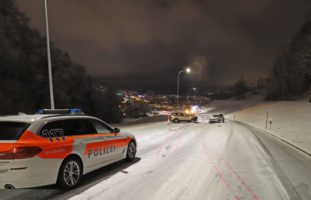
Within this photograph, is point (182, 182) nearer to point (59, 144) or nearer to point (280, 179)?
point (280, 179)

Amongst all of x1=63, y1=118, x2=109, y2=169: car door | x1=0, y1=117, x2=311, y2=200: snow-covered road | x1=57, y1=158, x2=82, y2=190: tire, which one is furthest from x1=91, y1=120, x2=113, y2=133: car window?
x1=57, y1=158, x2=82, y2=190: tire

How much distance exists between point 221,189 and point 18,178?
440 centimetres

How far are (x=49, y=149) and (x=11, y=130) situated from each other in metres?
0.94

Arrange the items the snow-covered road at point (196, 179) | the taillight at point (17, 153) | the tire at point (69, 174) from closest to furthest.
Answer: the taillight at point (17, 153) → the snow-covered road at point (196, 179) → the tire at point (69, 174)

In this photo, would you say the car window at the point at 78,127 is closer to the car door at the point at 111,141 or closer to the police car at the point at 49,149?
the police car at the point at 49,149

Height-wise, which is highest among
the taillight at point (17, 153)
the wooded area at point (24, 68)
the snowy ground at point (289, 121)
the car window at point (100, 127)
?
the wooded area at point (24, 68)

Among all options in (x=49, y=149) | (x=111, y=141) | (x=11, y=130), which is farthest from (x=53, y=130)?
(x=111, y=141)

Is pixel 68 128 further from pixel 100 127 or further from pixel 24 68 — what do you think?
pixel 24 68

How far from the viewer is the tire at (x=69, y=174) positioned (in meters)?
5.91

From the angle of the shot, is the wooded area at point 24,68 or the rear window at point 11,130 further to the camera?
the wooded area at point 24,68

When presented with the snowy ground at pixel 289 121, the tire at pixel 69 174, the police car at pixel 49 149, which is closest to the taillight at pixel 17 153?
the police car at pixel 49 149

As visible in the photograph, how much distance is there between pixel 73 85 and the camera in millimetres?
54156

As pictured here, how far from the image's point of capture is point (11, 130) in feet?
18.5

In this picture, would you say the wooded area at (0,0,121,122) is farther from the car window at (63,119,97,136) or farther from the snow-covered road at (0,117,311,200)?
the snow-covered road at (0,117,311,200)
